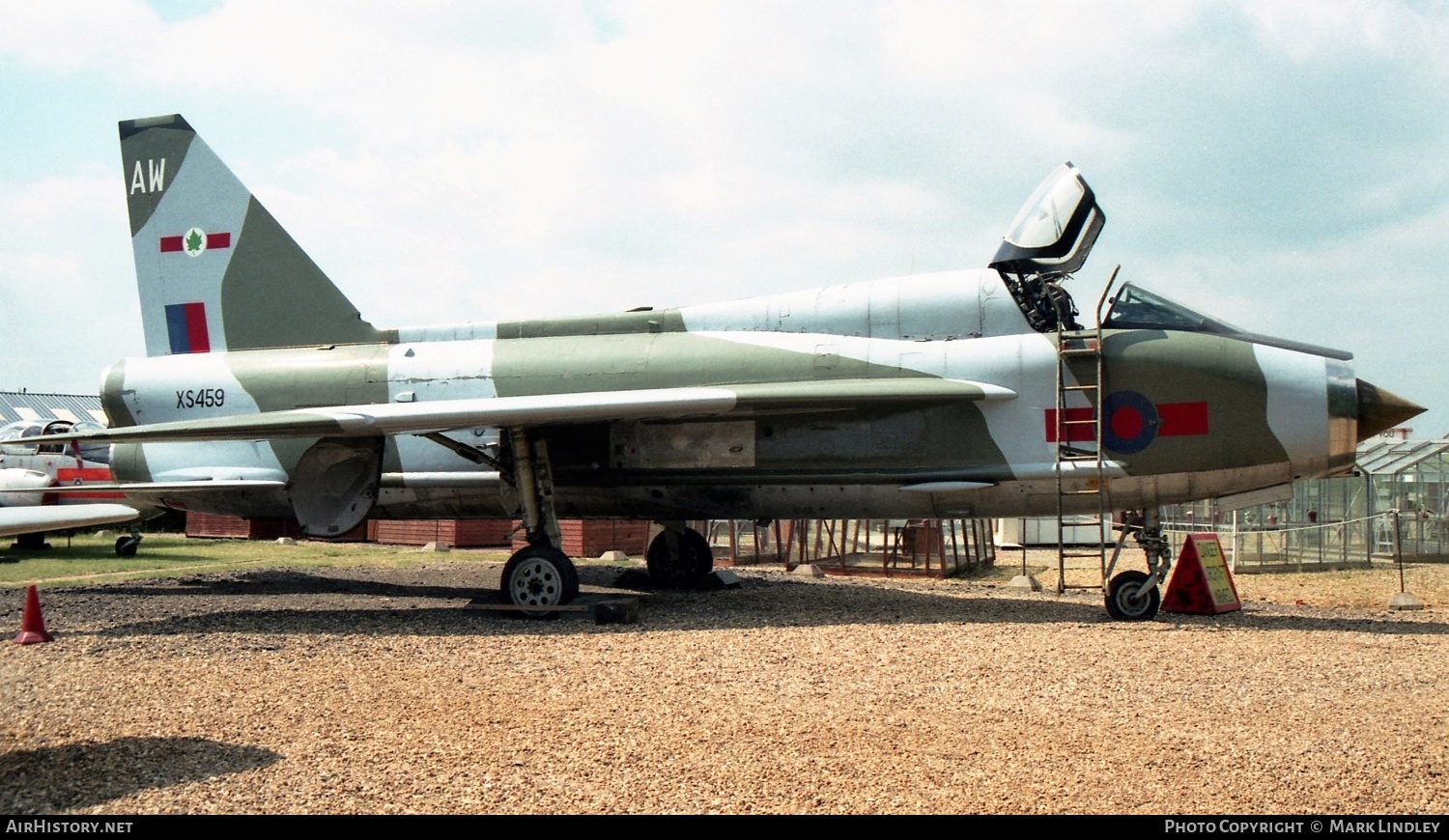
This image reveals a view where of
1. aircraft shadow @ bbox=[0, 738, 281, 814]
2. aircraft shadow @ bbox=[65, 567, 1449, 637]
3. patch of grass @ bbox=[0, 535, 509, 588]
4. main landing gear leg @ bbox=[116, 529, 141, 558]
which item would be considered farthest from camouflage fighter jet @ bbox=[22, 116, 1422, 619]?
main landing gear leg @ bbox=[116, 529, 141, 558]

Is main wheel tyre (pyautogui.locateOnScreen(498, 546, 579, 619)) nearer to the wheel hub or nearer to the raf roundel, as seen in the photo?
the wheel hub

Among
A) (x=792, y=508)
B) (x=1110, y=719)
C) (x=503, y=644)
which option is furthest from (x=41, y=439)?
(x=1110, y=719)

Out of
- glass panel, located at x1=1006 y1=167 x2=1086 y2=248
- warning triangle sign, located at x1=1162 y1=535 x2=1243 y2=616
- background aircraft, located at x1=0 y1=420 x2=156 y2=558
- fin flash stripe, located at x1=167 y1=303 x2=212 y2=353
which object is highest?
glass panel, located at x1=1006 y1=167 x2=1086 y2=248

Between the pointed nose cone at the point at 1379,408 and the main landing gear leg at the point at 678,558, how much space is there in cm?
754

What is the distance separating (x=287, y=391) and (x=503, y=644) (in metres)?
5.57

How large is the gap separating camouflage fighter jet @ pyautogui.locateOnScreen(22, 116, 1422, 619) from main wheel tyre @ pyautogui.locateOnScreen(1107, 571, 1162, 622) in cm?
2

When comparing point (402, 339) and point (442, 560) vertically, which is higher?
point (402, 339)

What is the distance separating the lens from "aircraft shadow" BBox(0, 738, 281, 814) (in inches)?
175

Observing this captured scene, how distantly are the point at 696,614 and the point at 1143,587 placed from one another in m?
4.26

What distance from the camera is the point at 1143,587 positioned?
33.4 ft

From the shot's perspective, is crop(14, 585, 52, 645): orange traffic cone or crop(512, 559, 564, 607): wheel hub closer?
crop(14, 585, 52, 645): orange traffic cone
